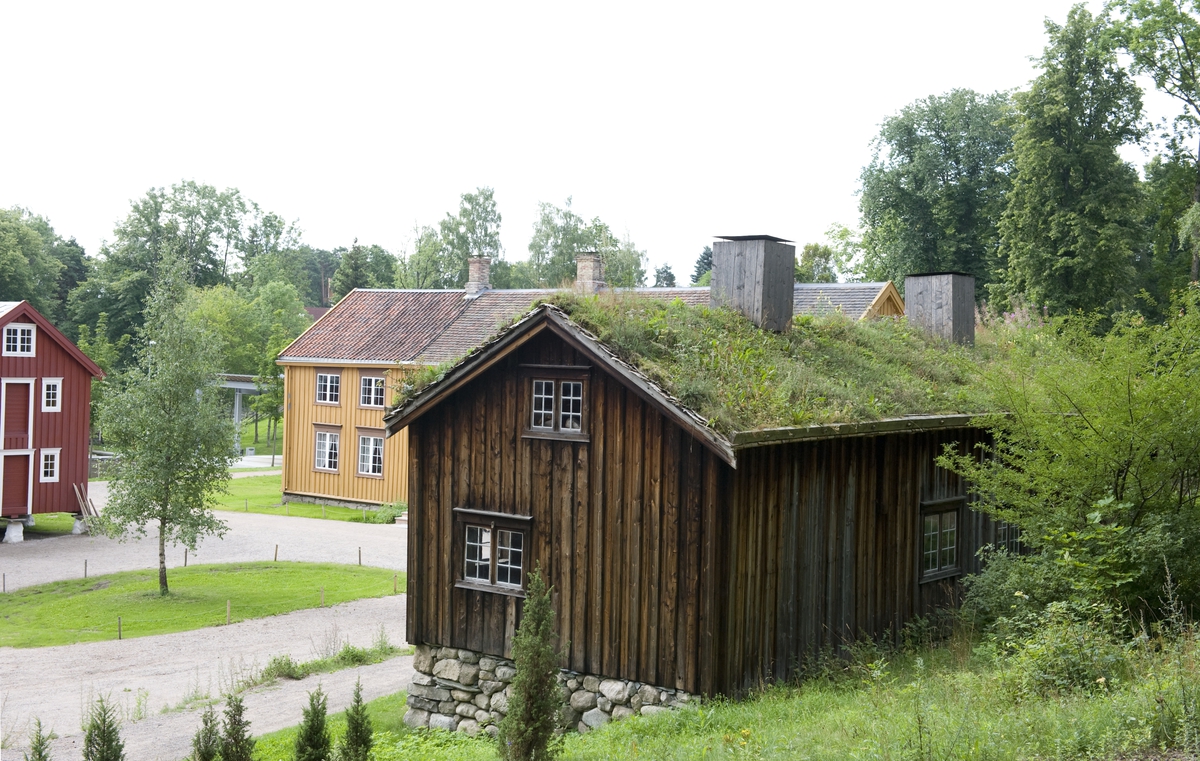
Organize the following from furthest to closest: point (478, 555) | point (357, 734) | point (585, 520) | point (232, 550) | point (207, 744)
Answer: point (232, 550) → point (478, 555) → point (585, 520) → point (357, 734) → point (207, 744)

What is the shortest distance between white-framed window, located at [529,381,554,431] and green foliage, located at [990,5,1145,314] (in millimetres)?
27462

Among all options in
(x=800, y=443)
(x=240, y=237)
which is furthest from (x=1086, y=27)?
(x=240, y=237)

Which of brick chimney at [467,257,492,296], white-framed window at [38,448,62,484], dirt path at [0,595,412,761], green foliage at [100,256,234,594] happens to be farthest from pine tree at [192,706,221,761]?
brick chimney at [467,257,492,296]

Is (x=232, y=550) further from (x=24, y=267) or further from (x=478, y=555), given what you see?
(x=24, y=267)

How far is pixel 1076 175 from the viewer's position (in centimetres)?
3594

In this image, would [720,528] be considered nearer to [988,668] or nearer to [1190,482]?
[988,668]

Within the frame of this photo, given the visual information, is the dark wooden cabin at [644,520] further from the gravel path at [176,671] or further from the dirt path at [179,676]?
the gravel path at [176,671]

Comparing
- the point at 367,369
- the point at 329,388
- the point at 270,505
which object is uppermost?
the point at 367,369

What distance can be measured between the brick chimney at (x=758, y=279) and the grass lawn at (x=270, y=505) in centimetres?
2113

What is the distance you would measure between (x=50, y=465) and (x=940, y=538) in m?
28.8

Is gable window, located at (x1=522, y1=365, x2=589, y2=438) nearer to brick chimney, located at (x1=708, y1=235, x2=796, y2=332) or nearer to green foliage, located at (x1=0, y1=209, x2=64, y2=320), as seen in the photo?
brick chimney, located at (x1=708, y1=235, x2=796, y2=332)

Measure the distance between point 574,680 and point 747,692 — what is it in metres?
2.35

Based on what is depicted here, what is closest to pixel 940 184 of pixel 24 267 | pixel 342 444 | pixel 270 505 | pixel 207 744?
pixel 342 444

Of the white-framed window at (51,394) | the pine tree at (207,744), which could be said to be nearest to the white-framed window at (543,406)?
the pine tree at (207,744)
